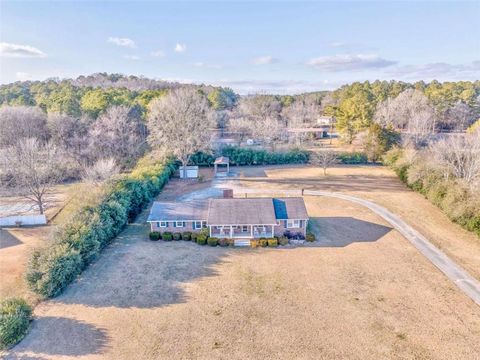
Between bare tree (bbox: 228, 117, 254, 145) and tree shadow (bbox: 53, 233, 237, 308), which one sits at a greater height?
bare tree (bbox: 228, 117, 254, 145)

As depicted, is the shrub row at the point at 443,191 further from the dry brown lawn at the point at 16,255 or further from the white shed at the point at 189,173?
the dry brown lawn at the point at 16,255

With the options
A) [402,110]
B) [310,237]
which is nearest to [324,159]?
[310,237]

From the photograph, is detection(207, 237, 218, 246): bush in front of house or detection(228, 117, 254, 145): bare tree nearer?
detection(207, 237, 218, 246): bush in front of house

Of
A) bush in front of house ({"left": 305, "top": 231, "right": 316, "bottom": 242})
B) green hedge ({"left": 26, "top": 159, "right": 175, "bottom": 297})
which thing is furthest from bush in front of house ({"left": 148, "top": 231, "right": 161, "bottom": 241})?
bush in front of house ({"left": 305, "top": 231, "right": 316, "bottom": 242})

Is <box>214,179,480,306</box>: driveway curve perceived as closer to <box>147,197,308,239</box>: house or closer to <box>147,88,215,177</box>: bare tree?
<box>147,197,308,239</box>: house

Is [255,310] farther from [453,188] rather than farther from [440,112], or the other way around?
[440,112]
